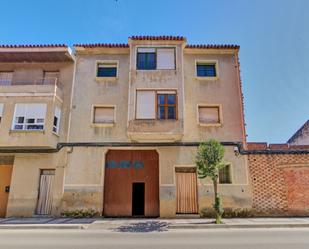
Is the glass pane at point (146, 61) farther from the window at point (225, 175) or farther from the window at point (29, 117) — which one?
the window at point (225, 175)

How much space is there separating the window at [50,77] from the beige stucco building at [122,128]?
78 millimetres

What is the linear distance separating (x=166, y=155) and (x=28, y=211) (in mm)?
8921

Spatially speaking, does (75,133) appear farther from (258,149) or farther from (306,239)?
(306,239)

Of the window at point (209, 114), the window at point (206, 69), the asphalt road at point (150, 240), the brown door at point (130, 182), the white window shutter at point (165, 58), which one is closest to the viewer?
the asphalt road at point (150, 240)

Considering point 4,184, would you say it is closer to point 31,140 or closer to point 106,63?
point 31,140

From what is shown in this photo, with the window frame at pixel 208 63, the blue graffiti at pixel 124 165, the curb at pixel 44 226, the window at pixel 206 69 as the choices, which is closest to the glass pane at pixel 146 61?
the window frame at pixel 208 63

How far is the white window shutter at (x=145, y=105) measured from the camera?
14.1 metres

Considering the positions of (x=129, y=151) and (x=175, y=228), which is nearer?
(x=175, y=228)

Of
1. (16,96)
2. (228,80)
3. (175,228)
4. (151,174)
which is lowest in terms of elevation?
(175,228)

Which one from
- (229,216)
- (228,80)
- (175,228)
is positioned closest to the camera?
(175,228)

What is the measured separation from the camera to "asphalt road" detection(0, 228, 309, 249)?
705cm

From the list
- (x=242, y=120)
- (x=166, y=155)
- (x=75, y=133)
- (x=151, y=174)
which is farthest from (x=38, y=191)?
(x=242, y=120)

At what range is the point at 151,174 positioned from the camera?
14117 mm

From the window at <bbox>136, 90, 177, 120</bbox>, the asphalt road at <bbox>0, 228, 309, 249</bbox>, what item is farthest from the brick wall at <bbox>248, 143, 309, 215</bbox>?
the window at <bbox>136, 90, 177, 120</bbox>
